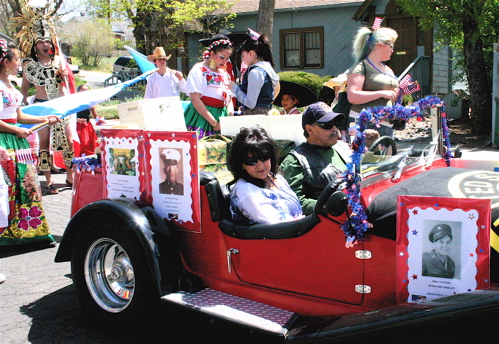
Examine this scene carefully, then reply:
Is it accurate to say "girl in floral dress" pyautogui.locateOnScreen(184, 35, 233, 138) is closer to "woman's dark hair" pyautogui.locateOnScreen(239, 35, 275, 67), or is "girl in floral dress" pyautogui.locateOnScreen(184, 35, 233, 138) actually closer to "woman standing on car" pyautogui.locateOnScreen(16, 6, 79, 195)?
"woman's dark hair" pyautogui.locateOnScreen(239, 35, 275, 67)

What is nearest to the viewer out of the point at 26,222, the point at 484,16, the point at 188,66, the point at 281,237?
the point at 281,237

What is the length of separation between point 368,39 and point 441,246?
2.68 m

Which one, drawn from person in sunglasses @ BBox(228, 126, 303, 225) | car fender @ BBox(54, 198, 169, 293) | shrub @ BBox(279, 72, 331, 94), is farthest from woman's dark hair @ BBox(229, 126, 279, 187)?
shrub @ BBox(279, 72, 331, 94)

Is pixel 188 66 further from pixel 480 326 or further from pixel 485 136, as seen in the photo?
pixel 480 326

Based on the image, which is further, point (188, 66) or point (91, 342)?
point (188, 66)

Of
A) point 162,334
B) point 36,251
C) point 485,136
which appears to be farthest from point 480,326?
point 485,136

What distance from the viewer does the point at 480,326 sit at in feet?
5.98

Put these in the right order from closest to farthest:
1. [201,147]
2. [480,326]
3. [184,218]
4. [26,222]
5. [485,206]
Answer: [480,326], [485,206], [184,218], [201,147], [26,222]

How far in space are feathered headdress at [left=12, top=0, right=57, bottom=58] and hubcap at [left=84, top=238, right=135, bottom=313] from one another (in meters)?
3.42

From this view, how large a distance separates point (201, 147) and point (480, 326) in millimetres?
2238

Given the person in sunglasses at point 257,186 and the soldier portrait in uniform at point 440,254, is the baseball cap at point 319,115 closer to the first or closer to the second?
the person in sunglasses at point 257,186

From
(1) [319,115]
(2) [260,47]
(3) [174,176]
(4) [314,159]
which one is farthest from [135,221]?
(2) [260,47]

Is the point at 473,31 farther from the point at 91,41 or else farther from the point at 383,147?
the point at 91,41

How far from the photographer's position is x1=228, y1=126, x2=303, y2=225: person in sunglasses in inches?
117
